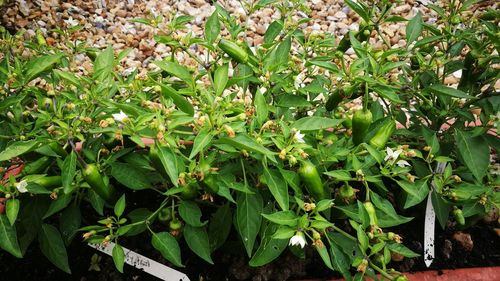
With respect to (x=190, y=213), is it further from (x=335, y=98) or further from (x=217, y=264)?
(x=335, y=98)

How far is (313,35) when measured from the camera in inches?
52.4

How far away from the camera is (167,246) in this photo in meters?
1.07

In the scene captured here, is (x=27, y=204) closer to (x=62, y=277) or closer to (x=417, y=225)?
(x=62, y=277)

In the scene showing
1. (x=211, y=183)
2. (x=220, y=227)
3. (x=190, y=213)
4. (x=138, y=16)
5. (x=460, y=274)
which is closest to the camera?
(x=211, y=183)

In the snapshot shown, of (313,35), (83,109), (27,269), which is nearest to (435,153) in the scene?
(313,35)

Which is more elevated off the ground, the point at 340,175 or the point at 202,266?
the point at 340,175

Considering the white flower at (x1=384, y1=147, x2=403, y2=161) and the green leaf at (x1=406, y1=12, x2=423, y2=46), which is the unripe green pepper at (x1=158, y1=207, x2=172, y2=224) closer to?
the white flower at (x1=384, y1=147, x2=403, y2=161)

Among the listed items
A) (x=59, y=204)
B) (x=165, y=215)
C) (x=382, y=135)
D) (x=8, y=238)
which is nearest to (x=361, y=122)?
(x=382, y=135)

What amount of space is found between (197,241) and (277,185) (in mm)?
251

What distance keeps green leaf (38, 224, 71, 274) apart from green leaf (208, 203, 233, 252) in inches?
14.2

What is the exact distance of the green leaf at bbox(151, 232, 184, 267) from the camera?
1061 millimetres

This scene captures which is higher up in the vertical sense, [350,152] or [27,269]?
[350,152]

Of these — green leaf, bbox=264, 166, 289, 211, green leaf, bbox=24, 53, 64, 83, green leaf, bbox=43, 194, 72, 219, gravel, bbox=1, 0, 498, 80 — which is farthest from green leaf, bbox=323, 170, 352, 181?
gravel, bbox=1, 0, 498, 80

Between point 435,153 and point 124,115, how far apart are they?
2.62 feet
